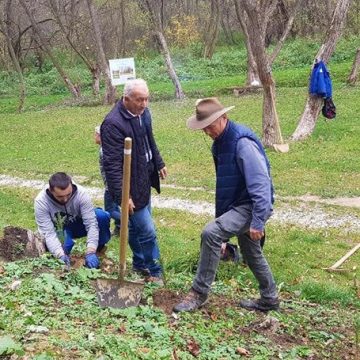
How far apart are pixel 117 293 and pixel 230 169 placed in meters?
1.37

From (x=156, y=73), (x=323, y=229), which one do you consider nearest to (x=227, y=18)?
(x=156, y=73)

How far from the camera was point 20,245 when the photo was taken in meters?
6.17

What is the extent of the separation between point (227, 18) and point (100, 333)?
1552 inches

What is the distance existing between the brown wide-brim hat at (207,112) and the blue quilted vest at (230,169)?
128mm

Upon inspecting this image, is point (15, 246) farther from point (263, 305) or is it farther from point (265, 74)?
point (265, 74)

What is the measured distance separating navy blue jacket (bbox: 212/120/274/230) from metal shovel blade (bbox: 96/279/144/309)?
102cm

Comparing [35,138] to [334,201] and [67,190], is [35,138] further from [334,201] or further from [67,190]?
[67,190]

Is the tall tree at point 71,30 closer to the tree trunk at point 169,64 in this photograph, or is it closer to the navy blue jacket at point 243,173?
the tree trunk at point 169,64

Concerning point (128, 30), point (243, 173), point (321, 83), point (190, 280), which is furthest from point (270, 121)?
point (128, 30)

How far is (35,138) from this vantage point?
19.3 m

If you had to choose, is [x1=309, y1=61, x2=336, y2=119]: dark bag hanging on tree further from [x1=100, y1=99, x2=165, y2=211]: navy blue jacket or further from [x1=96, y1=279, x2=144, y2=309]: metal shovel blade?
[x1=96, y1=279, x2=144, y2=309]: metal shovel blade

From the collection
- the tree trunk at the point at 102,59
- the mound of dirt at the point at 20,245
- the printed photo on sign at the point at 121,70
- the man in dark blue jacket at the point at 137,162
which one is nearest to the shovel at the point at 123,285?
the man in dark blue jacket at the point at 137,162

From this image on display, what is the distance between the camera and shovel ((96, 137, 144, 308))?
4.87 m

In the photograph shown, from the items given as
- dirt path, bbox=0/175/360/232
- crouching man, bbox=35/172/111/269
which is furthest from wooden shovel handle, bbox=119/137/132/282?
dirt path, bbox=0/175/360/232
